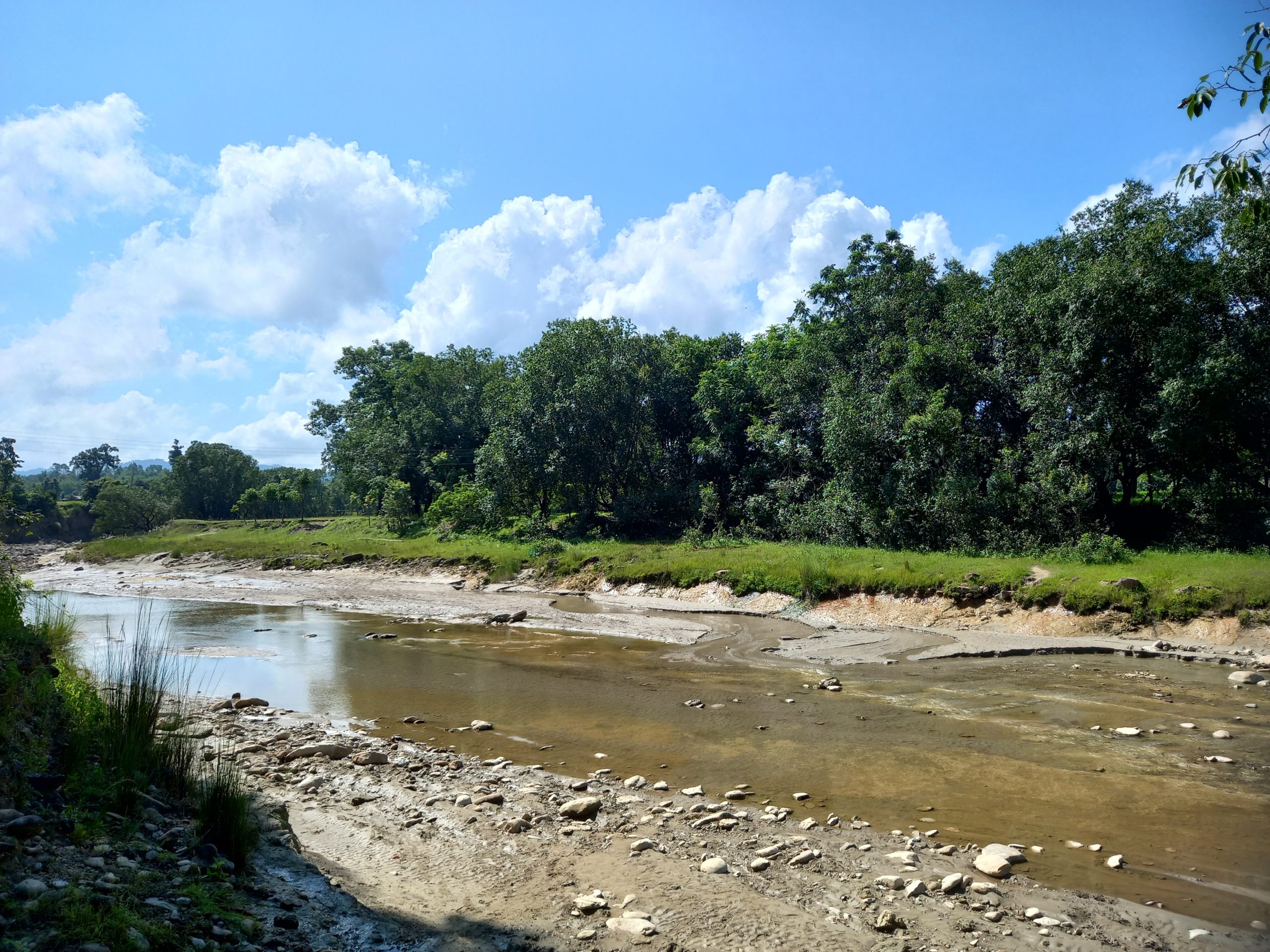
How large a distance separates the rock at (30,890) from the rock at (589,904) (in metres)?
3.62

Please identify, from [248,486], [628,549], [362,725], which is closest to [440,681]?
[362,725]

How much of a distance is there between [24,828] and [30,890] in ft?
2.68

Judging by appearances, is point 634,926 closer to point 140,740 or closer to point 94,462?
point 140,740

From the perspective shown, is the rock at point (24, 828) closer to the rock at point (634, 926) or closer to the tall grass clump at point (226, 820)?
the tall grass clump at point (226, 820)

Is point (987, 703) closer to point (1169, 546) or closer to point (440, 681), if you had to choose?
point (440, 681)

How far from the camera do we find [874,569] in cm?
2331

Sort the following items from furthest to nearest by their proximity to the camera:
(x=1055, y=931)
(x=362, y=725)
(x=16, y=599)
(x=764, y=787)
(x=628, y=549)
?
(x=628, y=549) < (x=362, y=725) < (x=764, y=787) < (x=16, y=599) < (x=1055, y=931)

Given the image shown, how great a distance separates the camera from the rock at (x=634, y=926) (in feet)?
17.7

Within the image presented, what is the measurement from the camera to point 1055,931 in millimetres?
5578

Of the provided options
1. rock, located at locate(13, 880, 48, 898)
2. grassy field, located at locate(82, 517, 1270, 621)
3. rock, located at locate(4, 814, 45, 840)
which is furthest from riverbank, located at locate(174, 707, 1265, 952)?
grassy field, located at locate(82, 517, 1270, 621)

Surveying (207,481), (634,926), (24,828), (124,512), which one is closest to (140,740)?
(24,828)

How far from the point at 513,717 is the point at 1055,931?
30.0 feet

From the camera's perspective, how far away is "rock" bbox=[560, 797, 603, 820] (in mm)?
7797

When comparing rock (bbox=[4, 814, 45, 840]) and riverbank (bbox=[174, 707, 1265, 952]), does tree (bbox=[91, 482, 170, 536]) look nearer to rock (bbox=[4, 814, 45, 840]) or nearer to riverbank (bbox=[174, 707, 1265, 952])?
riverbank (bbox=[174, 707, 1265, 952])
